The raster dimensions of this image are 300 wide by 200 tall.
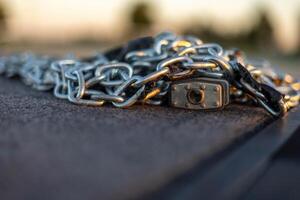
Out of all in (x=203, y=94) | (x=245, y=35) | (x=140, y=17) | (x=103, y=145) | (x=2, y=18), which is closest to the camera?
(x=103, y=145)

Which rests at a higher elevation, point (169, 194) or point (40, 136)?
point (40, 136)

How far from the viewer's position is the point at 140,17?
35.8 metres

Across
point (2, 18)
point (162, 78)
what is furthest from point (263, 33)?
point (162, 78)

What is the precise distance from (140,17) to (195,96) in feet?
113

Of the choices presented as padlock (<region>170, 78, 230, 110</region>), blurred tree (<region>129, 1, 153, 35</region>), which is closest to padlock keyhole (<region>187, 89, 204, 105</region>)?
padlock (<region>170, 78, 230, 110</region>)

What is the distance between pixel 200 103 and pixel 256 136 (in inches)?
17.5

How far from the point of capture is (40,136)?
124 centimetres

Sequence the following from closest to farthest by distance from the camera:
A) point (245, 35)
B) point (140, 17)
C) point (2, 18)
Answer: point (2, 18) < point (245, 35) < point (140, 17)

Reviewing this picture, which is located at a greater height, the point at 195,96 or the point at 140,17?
the point at 140,17

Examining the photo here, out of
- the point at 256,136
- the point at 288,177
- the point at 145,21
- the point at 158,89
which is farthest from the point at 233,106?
the point at 145,21

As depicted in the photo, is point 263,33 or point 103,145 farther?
point 263,33

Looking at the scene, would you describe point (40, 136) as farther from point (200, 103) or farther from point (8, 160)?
point (200, 103)

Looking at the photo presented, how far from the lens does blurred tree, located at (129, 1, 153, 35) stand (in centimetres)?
3502

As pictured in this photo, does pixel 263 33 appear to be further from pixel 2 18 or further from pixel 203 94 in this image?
pixel 203 94
